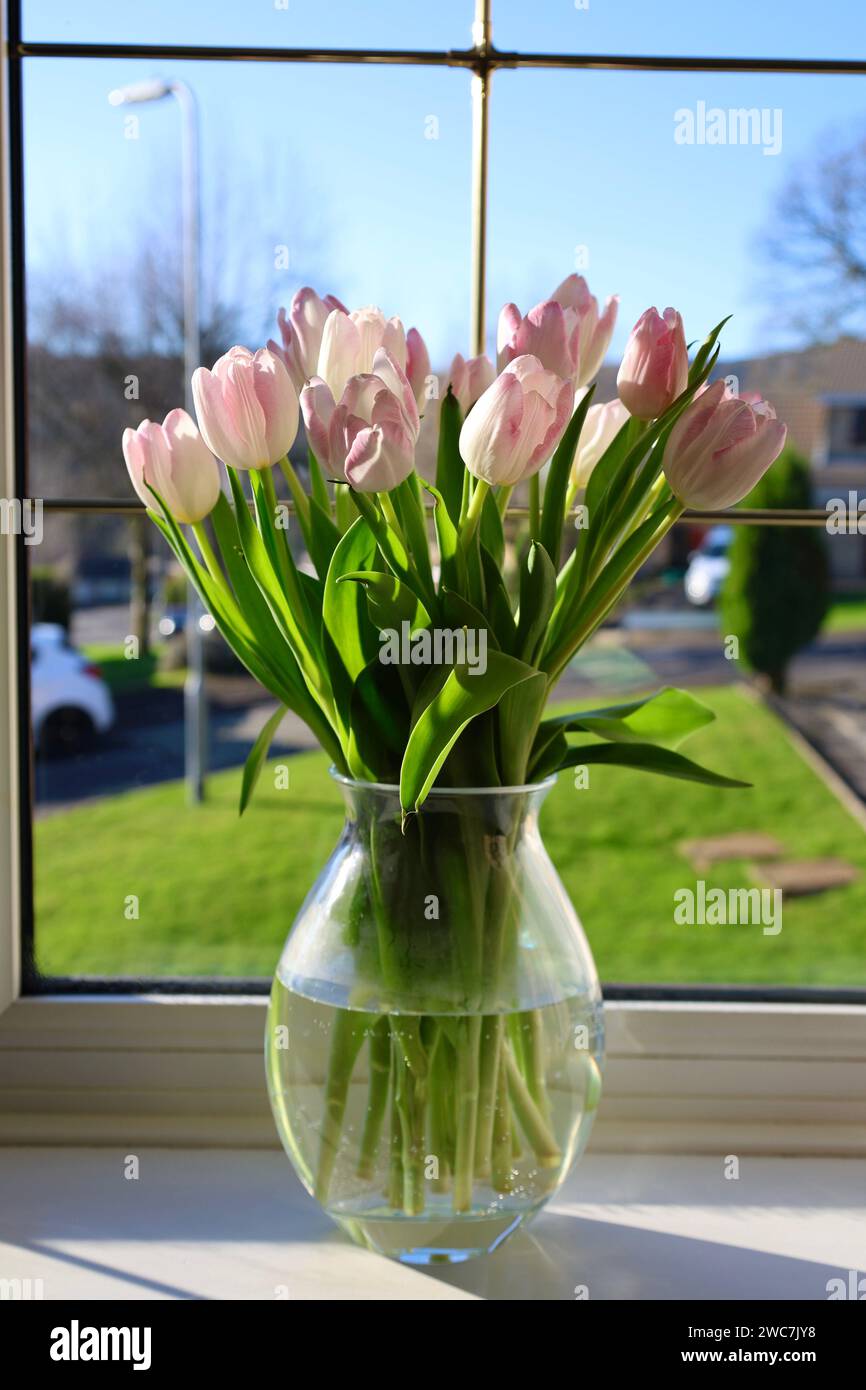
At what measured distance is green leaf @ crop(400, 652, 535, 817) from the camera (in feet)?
1.81

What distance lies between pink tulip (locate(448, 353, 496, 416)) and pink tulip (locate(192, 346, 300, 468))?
0.33 ft

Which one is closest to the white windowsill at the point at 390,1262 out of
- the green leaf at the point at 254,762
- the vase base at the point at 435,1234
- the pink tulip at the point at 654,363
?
the vase base at the point at 435,1234

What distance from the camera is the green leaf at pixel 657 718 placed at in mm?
700

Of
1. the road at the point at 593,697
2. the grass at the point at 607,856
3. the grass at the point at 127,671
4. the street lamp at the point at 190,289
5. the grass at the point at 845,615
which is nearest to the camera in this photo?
the street lamp at the point at 190,289

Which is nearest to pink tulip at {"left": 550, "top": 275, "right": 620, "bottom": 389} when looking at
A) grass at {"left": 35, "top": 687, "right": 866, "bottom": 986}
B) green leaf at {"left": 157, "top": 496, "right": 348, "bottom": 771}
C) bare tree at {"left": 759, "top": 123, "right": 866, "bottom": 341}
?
green leaf at {"left": 157, "top": 496, "right": 348, "bottom": 771}

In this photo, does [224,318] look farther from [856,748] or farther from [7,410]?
[856,748]

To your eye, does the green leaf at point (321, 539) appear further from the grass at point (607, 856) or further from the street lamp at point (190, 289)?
the grass at point (607, 856)

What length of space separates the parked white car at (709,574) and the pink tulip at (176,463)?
264 cm

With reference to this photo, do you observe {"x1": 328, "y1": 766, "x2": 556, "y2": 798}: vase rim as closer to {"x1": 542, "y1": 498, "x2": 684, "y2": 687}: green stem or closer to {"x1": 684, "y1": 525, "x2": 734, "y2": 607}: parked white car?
{"x1": 542, "y1": 498, "x2": 684, "y2": 687}: green stem

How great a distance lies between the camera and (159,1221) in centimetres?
71

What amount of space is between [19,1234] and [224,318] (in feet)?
3.89

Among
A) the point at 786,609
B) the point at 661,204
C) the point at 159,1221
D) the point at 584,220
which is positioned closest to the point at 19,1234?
the point at 159,1221

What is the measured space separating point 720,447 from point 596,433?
0.35 feet

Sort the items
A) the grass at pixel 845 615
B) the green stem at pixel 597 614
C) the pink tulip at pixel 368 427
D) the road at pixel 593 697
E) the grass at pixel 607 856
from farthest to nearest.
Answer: the grass at pixel 607 856 < the grass at pixel 845 615 < the road at pixel 593 697 < the green stem at pixel 597 614 < the pink tulip at pixel 368 427
